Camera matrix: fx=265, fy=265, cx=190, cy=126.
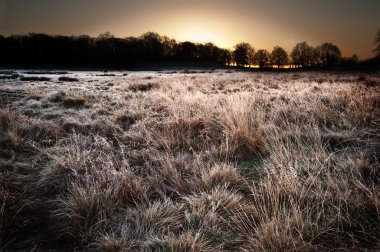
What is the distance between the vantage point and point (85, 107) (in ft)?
28.7

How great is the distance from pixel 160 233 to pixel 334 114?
15.2 feet

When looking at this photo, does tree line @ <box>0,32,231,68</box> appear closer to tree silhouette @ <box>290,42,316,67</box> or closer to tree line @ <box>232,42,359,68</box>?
tree line @ <box>232,42,359,68</box>

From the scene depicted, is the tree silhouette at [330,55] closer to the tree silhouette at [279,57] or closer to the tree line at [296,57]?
the tree line at [296,57]

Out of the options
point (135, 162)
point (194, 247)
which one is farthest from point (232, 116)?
point (194, 247)

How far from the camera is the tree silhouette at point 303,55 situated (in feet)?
260

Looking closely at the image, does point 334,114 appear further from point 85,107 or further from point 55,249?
point 85,107

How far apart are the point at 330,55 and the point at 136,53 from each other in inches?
2304

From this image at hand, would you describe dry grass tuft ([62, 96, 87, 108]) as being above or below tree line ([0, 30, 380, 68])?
below

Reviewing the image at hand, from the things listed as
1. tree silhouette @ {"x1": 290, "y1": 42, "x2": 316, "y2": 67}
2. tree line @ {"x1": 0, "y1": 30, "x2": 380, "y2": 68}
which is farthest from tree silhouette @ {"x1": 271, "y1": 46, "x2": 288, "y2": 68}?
tree silhouette @ {"x1": 290, "y1": 42, "x2": 316, "y2": 67}

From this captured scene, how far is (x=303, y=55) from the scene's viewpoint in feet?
266

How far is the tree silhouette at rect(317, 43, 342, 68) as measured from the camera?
74875mm

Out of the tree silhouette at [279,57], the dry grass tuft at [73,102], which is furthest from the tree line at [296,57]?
the dry grass tuft at [73,102]

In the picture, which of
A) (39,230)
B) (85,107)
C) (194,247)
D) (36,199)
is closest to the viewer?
(194,247)

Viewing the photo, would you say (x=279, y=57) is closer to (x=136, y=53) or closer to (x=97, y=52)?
(x=136, y=53)
